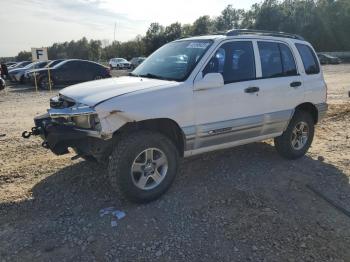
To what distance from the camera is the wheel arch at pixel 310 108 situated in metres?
6.41

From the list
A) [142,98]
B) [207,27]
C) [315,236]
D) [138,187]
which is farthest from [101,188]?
[207,27]

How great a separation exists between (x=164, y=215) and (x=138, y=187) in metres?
0.45

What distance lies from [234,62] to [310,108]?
199 cm

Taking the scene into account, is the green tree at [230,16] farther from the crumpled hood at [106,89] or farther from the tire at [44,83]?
the crumpled hood at [106,89]

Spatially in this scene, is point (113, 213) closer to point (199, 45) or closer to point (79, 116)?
point (79, 116)

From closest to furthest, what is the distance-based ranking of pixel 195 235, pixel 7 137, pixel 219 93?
pixel 195 235
pixel 219 93
pixel 7 137

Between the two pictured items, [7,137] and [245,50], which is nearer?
[245,50]

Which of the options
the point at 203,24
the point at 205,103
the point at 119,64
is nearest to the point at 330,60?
the point at 119,64

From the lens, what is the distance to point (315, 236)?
4.20m

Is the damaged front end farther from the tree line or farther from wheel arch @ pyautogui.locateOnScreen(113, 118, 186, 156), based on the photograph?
the tree line

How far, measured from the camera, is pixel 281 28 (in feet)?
200

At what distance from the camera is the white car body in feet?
14.2

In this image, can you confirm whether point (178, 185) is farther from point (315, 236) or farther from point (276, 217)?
point (315, 236)

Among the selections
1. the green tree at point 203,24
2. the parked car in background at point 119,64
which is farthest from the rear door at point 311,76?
the green tree at point 203,24
